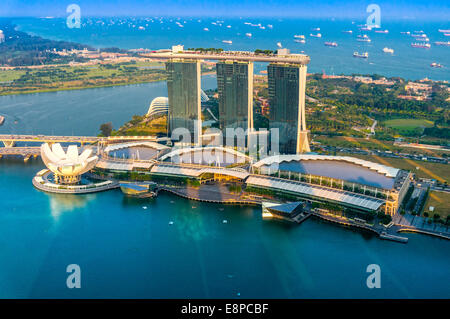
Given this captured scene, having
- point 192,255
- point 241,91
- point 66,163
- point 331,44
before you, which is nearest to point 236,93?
point 241,91

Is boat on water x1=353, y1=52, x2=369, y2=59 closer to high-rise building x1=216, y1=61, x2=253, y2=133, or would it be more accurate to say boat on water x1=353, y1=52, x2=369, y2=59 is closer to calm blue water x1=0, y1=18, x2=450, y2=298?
high-rise building x1=216, y1=61, x2=253, y2=133

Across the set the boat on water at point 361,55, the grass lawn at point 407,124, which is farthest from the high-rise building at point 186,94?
the boat on water at point 361,55

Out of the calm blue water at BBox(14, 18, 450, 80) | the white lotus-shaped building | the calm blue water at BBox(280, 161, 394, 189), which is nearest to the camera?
the calm blue water at BBox(280, 161, 394, 189)

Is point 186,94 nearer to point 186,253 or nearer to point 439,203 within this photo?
point 186,253

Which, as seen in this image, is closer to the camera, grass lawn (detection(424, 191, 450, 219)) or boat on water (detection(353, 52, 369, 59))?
grass lawn (detection(424, 191, 450, 219))

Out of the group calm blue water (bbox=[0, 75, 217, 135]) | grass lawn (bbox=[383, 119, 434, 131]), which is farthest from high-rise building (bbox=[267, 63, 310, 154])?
calm blue water (bbox=[0, 75, 217, 135])

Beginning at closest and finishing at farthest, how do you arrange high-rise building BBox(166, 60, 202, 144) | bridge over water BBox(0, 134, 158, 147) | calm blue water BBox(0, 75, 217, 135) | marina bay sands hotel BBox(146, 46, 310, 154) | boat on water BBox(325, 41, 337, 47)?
1. marina bay sands hotel BBox(146, 46, 310, 154)
2. high-rise building BBox(166, 60, 202, 144)
3. bridge over water BBox(0, 134, 158, 147)
4. calm blue water BBox(0, 75, 217, 135)
5. boat on water BBox(325, 41, 337, 47)
